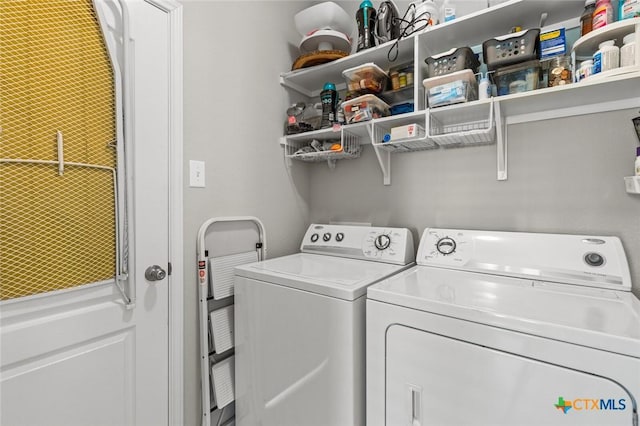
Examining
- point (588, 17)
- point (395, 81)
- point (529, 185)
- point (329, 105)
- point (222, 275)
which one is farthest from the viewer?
point (329, 105)

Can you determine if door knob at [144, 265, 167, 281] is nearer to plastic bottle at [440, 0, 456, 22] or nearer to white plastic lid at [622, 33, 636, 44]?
plastic bottle at [440, 0, 456, 22]

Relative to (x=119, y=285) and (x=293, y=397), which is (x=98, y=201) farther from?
(x=293, y=397)

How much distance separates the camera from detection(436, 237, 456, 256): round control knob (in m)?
1.46

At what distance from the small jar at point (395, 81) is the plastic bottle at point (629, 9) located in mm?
859

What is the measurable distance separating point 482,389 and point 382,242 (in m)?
0.84

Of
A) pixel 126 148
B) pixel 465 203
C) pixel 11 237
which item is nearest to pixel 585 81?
pixel 465 203

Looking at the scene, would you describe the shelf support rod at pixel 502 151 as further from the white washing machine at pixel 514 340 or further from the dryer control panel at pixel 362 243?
the dryer control panel at pixel 362 243

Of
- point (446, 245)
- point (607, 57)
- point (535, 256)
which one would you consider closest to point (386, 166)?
point (446, 245)

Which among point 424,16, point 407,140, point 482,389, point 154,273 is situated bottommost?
point 482,389

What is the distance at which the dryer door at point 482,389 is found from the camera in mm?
754

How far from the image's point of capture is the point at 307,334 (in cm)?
120

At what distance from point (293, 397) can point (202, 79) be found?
60.4 inches

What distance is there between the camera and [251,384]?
1430 mm

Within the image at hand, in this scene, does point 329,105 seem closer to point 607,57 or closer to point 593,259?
point 607,57
